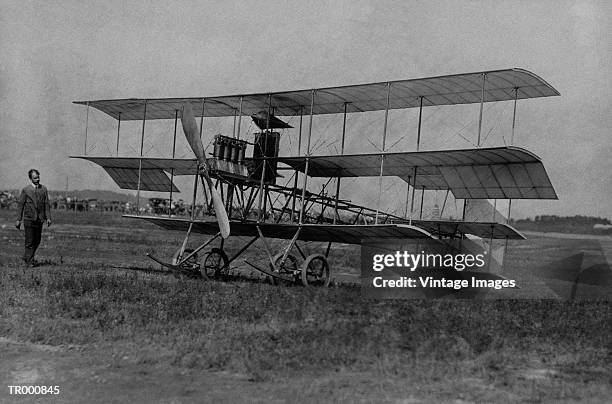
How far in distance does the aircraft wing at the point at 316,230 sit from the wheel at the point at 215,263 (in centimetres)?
70

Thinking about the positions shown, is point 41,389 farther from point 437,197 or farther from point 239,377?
point 437,197

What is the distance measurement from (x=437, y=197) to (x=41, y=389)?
1474 cm

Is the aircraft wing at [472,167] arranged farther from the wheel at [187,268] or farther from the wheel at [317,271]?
the wheel at [187,268]

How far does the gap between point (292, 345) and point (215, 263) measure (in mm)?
9601

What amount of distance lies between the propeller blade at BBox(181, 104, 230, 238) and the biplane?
0.03 metres

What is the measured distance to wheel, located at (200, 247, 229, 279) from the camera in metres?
18.2

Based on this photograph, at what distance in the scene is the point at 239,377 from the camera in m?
8.03

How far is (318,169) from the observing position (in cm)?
1816

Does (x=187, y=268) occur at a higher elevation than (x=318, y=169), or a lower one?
lower

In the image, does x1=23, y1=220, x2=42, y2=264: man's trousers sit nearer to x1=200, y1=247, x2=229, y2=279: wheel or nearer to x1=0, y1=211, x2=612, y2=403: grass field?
x1=0, y1=211, x2=612, y2=403: grass field

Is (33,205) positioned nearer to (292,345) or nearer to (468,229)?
(292,345)

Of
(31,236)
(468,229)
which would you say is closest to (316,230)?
(468,229)

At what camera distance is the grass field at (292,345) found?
24.6 feet

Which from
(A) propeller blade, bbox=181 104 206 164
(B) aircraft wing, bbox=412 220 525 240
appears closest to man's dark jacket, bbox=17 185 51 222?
(A) propeller blade, bbox=181 104 206 164
